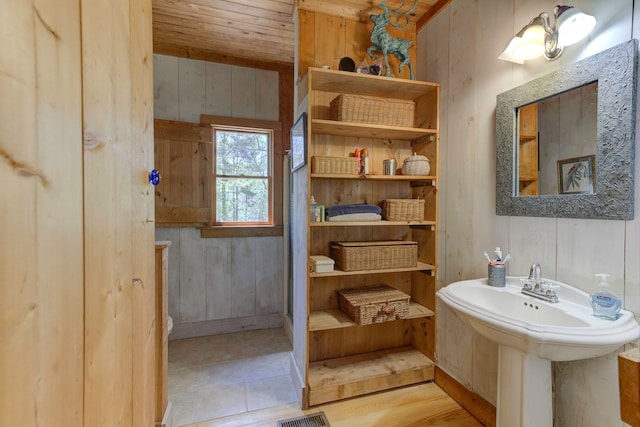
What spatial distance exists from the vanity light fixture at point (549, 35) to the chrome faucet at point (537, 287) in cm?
100

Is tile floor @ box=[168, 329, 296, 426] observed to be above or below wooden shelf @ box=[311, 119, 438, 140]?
below

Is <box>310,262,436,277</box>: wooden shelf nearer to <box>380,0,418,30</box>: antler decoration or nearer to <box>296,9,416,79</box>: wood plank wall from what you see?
<box>296,9,416,79</box>: wood plank wall

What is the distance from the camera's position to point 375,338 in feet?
7.30

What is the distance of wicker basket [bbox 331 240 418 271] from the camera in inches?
73.7

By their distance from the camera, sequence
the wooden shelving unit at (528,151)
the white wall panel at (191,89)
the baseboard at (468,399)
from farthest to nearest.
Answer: the white wall panel at (191,89) → the baseboard at (468,399) → the wooden shelving unit at (528,151)

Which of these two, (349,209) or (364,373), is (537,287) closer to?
(349,209)

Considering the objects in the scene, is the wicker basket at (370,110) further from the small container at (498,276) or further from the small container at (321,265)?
the small container at (498,276)

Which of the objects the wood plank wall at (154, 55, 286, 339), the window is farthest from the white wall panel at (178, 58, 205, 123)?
the window

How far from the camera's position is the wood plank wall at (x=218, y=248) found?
2693 mm

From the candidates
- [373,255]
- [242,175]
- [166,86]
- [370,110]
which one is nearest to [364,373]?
[373,255]

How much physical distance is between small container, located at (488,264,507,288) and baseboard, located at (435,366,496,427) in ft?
2.42

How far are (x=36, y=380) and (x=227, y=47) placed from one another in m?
2.95

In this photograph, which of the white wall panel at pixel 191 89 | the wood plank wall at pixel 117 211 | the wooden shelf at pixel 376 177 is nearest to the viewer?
the wood plank wall at pixel 117 211

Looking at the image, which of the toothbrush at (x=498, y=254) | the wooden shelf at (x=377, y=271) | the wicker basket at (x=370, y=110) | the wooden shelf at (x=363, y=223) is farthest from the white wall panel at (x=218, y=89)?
the toothbrush at (x=498, y=254)
